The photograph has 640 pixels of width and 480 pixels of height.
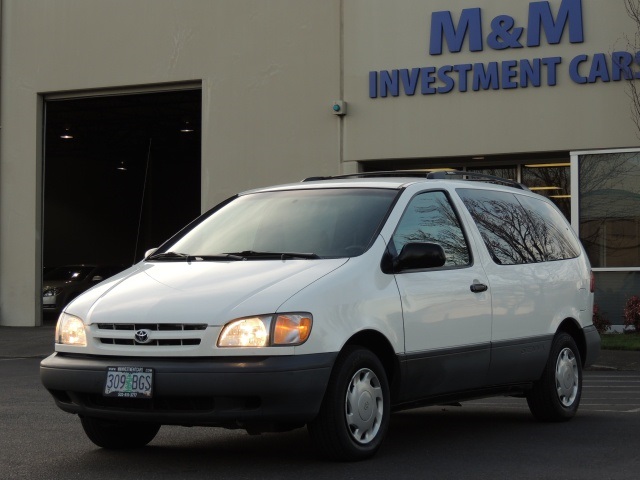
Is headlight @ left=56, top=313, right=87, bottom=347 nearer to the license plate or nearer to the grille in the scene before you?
→ the grille

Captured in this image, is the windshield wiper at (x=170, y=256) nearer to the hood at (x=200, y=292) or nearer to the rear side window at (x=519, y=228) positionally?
the hood at (x=200, y=292)

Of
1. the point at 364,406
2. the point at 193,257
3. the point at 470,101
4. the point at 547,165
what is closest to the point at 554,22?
the point at 470,101

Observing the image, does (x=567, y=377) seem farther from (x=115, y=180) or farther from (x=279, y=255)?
(x=115, y=180)

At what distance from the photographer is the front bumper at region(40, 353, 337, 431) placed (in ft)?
21.6

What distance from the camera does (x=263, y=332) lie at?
669 cm

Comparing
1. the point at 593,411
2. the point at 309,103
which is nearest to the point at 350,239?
the point at 593,411

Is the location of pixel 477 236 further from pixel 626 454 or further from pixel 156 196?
pixel 156 196

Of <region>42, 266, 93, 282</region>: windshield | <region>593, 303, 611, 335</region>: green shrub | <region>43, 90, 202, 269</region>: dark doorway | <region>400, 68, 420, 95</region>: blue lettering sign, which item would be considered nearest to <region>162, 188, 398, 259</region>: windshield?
<region>593, 303, 611, 335</region>: green shrub

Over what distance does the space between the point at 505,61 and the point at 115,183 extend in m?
30.0

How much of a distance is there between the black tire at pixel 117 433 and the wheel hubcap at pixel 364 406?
1.58 metres

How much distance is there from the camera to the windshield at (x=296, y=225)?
25.3ft

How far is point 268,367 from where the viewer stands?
6.61 m

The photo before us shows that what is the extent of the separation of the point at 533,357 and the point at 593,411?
1.51m

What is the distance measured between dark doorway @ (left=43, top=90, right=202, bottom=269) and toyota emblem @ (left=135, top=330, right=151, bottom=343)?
90.6 feet
